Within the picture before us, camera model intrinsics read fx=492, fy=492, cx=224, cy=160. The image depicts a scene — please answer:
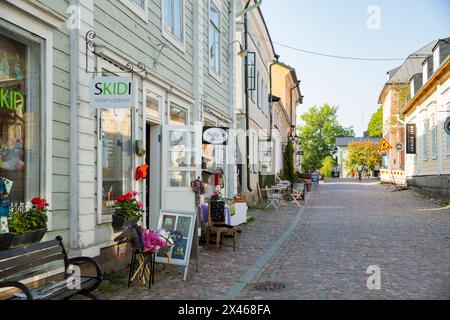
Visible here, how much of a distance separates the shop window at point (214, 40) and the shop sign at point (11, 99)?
7.66 metres

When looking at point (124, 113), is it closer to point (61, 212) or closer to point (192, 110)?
point (61, 212)

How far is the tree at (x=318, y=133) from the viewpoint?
78.3 m

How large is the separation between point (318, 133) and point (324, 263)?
73907mm

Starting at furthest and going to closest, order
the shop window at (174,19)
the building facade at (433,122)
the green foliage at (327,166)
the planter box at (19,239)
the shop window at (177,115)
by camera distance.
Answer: the green foliage at (327,166), the building facade at (433,122), the shop window at (177,115), the shop window at (174,19), the planter box at (19,239)

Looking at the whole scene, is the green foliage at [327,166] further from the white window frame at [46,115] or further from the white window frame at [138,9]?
the white window frame at [46,115]

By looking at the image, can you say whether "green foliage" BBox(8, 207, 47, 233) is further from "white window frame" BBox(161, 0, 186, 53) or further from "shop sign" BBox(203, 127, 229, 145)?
"shop sign" BBox(203, 127, 229, 145)

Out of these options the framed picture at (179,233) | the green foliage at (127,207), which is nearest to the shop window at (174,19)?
the green foliage at (127,207)

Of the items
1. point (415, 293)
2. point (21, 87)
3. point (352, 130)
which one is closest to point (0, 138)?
point (21, 87)

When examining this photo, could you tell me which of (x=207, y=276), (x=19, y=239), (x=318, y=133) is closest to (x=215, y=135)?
(x=207, y=276)

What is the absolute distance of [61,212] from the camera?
18.4ft

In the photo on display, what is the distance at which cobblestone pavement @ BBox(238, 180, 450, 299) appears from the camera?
19.1ft

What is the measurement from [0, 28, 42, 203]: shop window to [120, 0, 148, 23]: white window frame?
2.43 meters

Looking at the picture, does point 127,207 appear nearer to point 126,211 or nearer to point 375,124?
point 126,211

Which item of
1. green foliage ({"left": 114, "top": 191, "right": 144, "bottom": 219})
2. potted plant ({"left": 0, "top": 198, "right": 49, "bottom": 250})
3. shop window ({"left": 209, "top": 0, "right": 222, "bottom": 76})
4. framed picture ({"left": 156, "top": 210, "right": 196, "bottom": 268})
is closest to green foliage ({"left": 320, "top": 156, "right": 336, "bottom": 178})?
shop window ({"left": 209, "top": 0, "right": 222, "bottom": 76})
